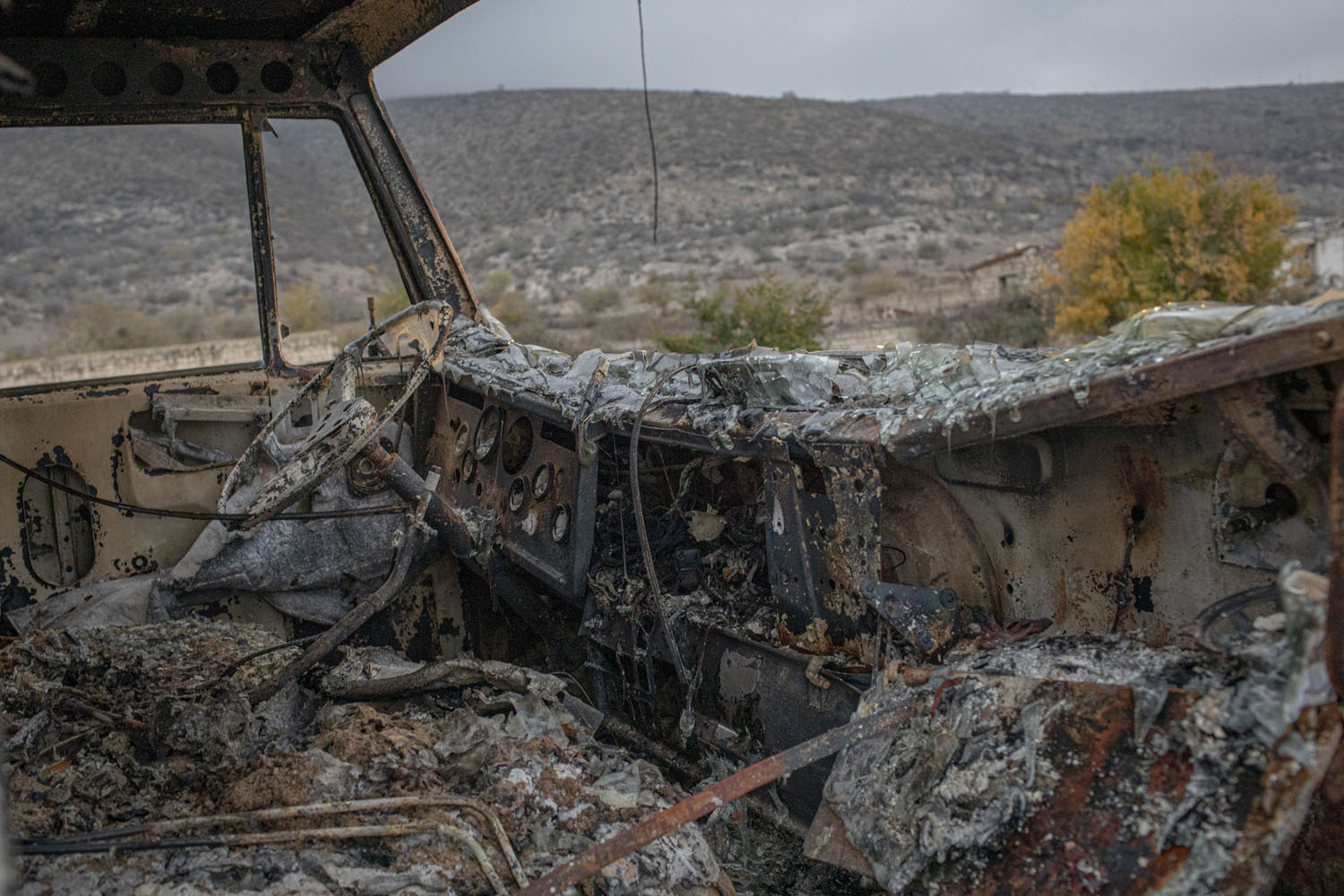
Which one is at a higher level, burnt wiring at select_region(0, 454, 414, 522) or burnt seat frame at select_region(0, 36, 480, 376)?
burnt seat frame at select_region(0, 36, 480, 376)

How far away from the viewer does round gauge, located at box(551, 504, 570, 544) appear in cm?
329

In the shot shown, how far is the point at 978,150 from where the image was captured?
44688 mm

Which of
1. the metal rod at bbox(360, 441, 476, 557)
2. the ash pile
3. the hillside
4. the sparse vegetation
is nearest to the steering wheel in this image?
the metal rod at bbox(360, 441, 476, 557)

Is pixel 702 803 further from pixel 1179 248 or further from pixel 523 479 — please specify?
pixel 1179 248

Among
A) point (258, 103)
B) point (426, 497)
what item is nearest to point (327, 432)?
point (426, 497)

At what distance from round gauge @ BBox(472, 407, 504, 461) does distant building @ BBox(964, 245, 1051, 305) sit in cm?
2371

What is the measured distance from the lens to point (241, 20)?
3.67 meters

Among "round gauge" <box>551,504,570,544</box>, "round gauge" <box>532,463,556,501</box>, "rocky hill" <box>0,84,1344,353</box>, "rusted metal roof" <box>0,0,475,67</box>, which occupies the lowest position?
"round gauge" <box>551,504,570,544</box>

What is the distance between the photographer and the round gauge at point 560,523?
10.8ft

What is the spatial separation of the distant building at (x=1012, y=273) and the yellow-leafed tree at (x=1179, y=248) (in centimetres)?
584

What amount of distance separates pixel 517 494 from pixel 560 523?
32 cm

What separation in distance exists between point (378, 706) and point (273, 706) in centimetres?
34

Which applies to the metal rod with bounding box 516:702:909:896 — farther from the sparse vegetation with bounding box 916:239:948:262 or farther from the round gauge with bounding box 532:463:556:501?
the sparse vegetation with bounding box 916:239:948:262

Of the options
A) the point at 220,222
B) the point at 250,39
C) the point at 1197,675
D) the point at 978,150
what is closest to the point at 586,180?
the point at 220,222
